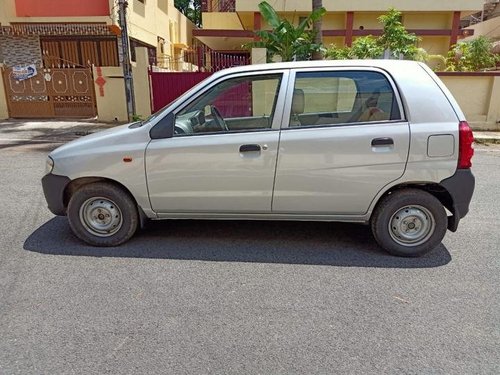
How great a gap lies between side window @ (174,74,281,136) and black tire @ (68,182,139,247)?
35.1 inches

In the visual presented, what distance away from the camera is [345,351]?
2.51 metres

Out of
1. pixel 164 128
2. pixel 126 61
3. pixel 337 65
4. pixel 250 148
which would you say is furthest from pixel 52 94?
pixel 337 65

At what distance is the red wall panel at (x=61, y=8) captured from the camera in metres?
12.9

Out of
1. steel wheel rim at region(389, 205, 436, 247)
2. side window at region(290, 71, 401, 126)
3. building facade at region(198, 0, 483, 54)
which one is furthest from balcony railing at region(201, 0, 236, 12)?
steel wheel rim at region(389, 205, 436, 247)

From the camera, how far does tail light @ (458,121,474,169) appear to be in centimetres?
344

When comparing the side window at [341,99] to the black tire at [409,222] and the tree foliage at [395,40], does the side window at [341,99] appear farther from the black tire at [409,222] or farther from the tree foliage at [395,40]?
the tree foliage at [395,40]

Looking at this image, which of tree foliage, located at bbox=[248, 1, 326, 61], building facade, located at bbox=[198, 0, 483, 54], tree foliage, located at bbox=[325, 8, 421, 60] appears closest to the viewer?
tree foliage, located at bbox=[248, 1, 326, 61]

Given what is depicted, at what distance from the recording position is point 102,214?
396cm

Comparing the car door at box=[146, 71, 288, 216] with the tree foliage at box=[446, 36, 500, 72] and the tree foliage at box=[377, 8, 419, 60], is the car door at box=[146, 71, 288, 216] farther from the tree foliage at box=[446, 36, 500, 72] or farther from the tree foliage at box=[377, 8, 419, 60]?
the tree foliage at box=[446, 36, 500, 72]

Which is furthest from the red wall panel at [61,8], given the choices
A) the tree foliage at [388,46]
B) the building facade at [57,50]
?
the tree foliage at [388,46]

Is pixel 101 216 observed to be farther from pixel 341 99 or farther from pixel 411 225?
pixel 411 225

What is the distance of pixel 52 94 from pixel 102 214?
11713 mm

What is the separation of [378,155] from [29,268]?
334 centimetres

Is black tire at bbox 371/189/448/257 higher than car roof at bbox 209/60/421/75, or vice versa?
car roof at bbox 209/60/421/75
